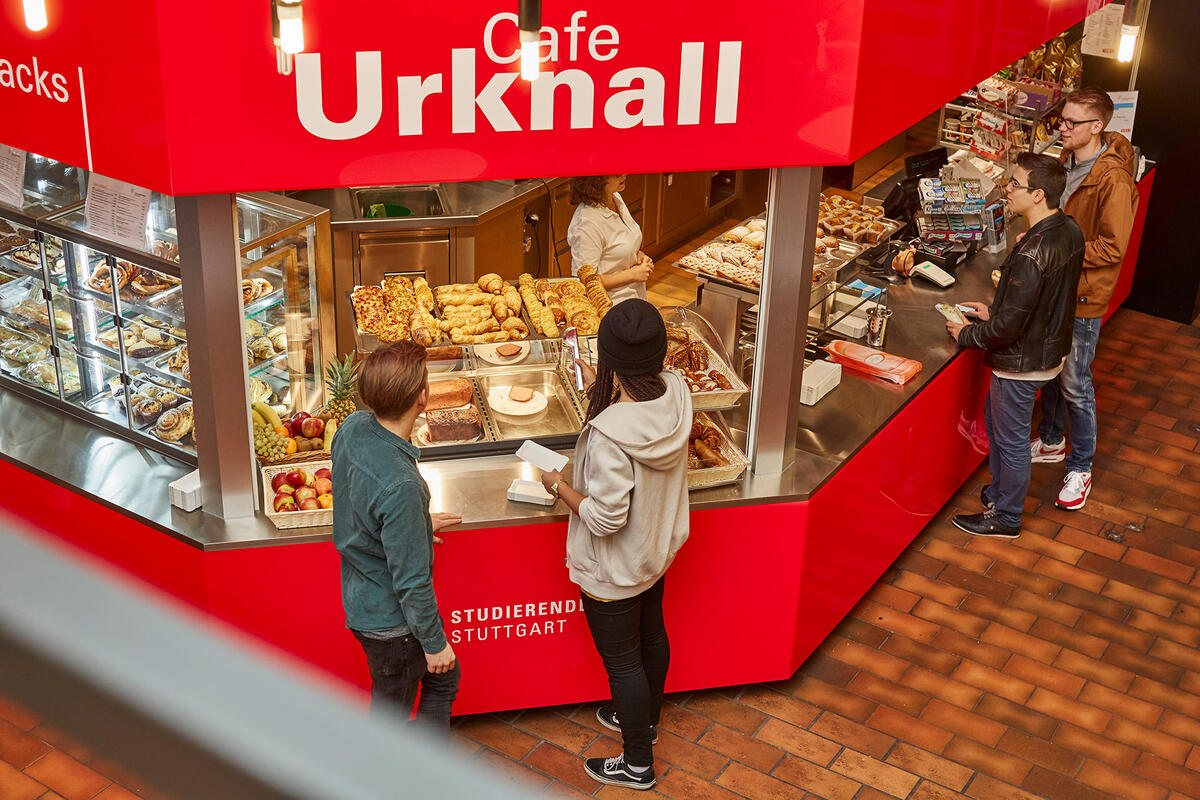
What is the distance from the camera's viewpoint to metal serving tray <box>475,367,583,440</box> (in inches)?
197

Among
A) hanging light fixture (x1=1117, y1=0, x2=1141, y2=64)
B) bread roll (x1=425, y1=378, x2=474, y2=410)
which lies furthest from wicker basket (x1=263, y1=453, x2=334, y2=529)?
hanging light fixture (x1=1117, y1=0, x2=1141, y2=64)

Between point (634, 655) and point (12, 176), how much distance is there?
3047 millimetres

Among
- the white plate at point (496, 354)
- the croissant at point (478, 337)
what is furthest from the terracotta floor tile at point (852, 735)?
the croissant at point (478, 337)

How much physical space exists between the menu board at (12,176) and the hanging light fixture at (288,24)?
6.30 ft

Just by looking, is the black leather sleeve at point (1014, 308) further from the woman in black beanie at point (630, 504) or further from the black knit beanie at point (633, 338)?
the black knit beanie at point (633, 338)

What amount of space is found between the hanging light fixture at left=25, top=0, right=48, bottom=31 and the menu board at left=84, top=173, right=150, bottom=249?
2.68ft

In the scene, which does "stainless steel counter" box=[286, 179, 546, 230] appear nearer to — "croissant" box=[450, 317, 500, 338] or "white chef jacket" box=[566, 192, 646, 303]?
"white chef jacket" box=[566, 192, 646, 303]

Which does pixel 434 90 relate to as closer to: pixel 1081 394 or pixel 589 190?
pixel 589 190

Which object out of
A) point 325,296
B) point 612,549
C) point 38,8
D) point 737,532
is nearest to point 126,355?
point 325,296

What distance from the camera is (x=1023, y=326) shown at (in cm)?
585

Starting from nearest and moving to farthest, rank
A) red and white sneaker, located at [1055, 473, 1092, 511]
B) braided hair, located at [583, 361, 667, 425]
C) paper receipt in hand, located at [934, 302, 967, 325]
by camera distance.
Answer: braided hair, located at [583, 361, 667, 425], paper receipt in hand, located at [934, 302, 967, 325], red and white sneaker, located at [1055, 473, 1092, 511]

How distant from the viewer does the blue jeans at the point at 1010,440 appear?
240 inches

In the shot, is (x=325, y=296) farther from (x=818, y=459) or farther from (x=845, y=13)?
(x=845, y=13)

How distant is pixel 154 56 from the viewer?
141 inches
